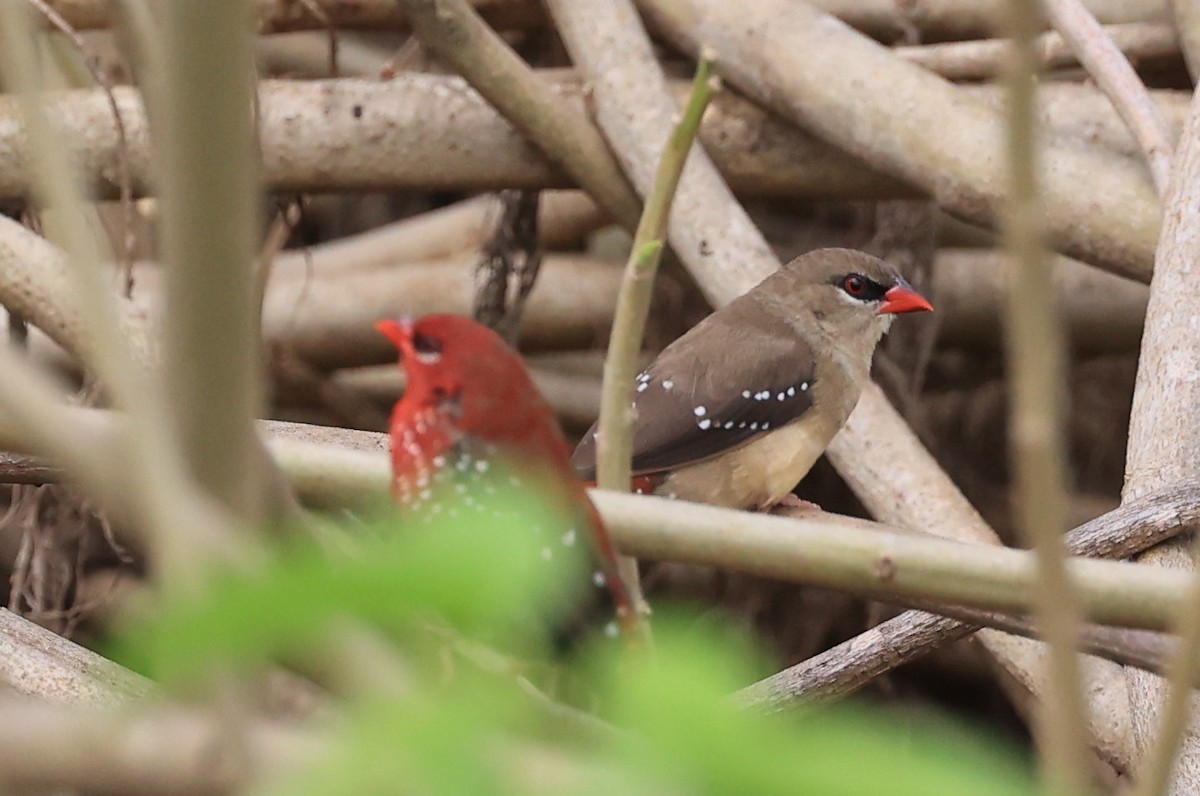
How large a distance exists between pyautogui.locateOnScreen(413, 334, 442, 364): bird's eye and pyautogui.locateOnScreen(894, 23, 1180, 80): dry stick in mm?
2639

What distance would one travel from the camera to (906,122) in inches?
143

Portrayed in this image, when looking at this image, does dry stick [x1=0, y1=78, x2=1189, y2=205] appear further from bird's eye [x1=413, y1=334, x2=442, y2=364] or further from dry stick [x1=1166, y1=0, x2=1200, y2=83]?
bird's eye [x1=413, y1=334, x2=442, y2=364]

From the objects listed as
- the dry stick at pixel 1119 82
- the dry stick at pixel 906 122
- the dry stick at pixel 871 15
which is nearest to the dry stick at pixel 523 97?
the dry stick at pixel 906 122

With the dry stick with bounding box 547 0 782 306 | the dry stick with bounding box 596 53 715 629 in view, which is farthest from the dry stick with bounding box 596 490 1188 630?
the dry stick with bounding box 547 0 782 306

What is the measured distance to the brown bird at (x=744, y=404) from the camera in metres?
3.36

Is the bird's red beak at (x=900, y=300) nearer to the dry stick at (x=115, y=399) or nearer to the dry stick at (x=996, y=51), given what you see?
the dry stick at (x=996, y=51)

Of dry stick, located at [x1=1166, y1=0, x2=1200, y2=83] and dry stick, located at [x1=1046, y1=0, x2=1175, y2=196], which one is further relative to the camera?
dry stick, located at [x1=1166, y1=0, x2=1200, y2=83]

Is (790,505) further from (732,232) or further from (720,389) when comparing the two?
(732,232)

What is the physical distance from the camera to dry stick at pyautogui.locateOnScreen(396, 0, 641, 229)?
3.52 metres

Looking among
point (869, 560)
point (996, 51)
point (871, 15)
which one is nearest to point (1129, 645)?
point (869, 560)

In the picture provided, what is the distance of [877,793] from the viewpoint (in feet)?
1.98

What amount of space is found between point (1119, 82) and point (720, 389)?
3.51ft

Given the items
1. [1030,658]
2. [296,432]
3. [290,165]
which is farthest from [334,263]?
[1030,658]

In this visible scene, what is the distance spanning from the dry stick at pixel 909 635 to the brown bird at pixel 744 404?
3.09 ft
